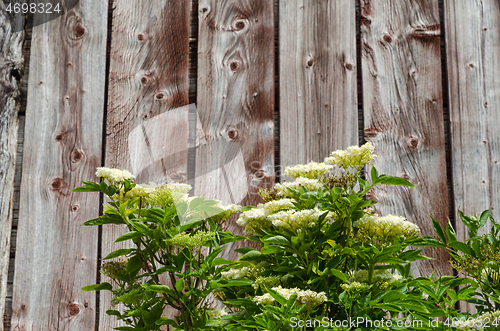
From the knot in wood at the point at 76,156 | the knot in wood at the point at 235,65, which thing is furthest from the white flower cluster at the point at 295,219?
the knot in wood at the point at 76,156

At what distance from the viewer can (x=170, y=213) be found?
859mm

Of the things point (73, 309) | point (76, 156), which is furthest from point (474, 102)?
point (73, 309)

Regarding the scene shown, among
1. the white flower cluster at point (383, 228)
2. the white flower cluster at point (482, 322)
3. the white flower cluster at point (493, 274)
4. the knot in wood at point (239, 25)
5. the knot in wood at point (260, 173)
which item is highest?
the knot in wood at point (239, 25)

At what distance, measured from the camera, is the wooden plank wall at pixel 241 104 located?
4.60ft

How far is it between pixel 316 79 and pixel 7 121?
1.16 m

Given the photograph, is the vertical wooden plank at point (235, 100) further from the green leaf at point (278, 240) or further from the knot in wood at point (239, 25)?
the green leaf at point (278, 240)

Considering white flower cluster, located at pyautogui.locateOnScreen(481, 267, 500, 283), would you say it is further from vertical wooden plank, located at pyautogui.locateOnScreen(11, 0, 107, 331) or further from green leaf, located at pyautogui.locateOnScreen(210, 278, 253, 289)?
vertical wooden plank, located at pyautogui.locateOnScreen(11, 0, 107, 331)

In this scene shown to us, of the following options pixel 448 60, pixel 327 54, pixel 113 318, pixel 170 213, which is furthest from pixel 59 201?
pixel 448 60

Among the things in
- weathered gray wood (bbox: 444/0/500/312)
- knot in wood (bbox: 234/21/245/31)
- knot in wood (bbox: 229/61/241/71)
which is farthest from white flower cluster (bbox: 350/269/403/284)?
knot in wood (bbox: 234/21/245/31)

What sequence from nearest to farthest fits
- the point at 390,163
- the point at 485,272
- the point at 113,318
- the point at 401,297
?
the point at 401,297 → the point at 485,272 → the point at 113,318 → the point at 390,163

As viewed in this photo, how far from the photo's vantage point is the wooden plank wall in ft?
4.60

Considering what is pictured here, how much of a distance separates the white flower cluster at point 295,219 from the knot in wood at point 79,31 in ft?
3.67

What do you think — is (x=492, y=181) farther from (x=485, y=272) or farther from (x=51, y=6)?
(x=51, y=6)

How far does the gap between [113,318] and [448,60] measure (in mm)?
1550
